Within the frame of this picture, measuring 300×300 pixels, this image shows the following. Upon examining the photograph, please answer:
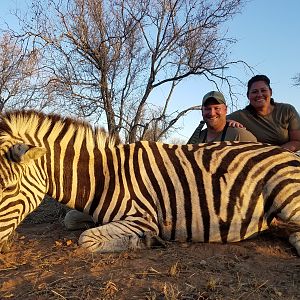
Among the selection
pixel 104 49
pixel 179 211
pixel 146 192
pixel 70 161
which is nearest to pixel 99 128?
pixel 70 161

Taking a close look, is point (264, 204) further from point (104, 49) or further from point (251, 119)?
point (104, 49)

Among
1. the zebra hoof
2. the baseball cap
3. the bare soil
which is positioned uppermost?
the baseball cap

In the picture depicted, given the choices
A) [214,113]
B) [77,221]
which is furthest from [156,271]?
[214,113]

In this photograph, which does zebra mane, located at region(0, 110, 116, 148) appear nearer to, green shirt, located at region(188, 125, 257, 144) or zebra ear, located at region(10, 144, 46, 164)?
zebra ear, located at region(10, 144, 46, 164)

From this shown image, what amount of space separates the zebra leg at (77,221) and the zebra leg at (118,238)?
72cm

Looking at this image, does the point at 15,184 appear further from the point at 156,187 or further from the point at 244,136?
the point at 244,136

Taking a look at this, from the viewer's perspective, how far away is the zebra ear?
2.76 metres

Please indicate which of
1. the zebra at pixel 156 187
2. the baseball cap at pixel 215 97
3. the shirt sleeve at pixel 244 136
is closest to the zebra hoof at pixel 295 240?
the zebra at pixel 156 187

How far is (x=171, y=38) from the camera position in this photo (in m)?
11.5

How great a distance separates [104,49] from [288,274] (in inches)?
375

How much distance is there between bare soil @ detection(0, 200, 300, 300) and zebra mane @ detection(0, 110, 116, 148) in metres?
0.86

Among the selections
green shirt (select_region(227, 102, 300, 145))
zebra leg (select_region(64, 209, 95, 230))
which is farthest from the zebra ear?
green shirt (select_region(227, 102, 300, 145))

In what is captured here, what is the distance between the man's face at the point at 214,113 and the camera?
171 inches

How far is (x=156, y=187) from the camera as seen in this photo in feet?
10.3
